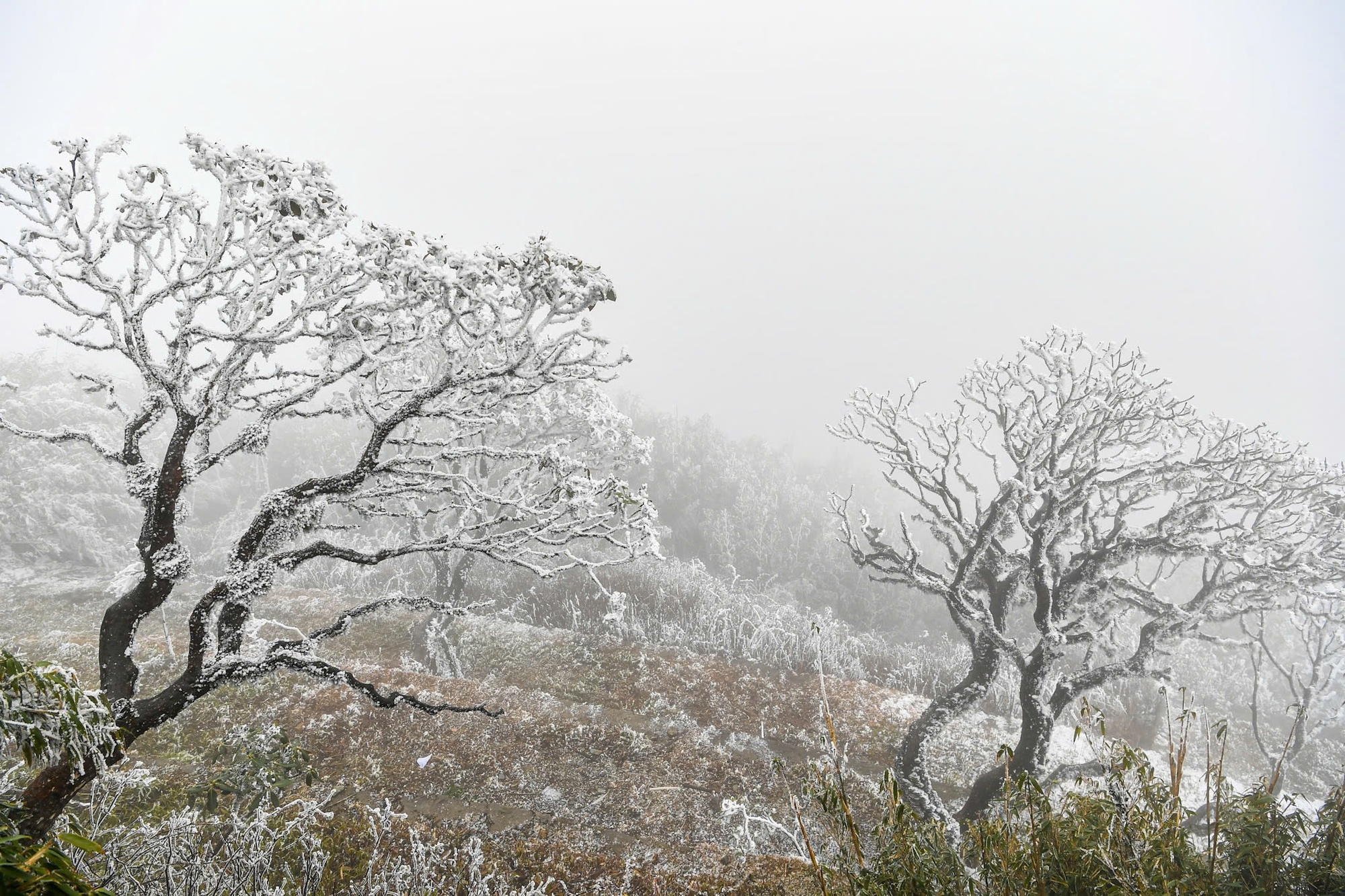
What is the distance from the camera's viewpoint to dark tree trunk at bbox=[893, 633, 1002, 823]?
8.52 metres

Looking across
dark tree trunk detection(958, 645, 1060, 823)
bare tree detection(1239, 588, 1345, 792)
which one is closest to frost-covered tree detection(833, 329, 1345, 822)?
dark tree trunk detection(958, 645, 1060, 823)

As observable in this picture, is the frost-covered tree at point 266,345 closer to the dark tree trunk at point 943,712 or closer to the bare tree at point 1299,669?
the dark tree trunk at point 943,712

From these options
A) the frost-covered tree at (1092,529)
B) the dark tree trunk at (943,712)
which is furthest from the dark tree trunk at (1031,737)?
the dark tree trunk at (943,712)

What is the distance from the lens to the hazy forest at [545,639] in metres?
3.50

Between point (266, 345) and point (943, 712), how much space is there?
10607mm

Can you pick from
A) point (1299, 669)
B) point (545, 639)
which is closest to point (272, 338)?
point (545, 639)

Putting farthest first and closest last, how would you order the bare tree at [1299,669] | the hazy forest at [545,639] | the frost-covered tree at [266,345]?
the bare tree at [1299,669] < the frost-covered tree at [266,345] < the hazy forest at [545,639]

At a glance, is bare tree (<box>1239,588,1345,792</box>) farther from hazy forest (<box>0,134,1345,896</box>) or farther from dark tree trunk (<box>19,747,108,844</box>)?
dark tree trunk (<box>19,747,108,844</box>)

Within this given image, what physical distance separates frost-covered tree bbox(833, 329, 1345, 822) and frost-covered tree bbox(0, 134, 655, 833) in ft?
21.5

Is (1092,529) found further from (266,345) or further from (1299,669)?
(1299,669)

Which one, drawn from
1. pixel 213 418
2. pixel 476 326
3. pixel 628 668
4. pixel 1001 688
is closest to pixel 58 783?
pixel 213 418

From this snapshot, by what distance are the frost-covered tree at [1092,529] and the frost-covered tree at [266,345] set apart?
21.5 ft

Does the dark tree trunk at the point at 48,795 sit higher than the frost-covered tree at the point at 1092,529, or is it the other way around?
the frost-covered tree at the point at 1092,529

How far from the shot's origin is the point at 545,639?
1407 cm
